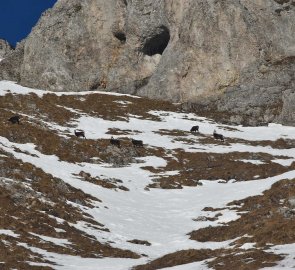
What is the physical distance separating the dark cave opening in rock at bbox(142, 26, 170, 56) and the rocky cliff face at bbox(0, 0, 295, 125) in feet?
0.56

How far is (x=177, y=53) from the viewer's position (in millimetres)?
88312

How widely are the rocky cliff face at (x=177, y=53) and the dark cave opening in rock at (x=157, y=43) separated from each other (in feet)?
0.56

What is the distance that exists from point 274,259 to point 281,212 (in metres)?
9.92

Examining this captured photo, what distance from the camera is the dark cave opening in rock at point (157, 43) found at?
94.4 meters

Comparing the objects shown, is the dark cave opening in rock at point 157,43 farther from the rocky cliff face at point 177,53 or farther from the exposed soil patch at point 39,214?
the exposed soil patch at point 39,214

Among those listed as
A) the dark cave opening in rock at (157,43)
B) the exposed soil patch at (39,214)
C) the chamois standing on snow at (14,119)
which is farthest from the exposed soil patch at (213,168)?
the dark cave opening in rock at (157,43)

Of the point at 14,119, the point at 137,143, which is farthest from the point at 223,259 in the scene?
the point at 14,119

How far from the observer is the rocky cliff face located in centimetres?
8056

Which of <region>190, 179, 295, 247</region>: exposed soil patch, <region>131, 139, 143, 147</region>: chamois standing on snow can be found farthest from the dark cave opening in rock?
<region>190, 179, 295, 247</region>: exposed soil patch

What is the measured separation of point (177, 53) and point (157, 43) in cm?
904

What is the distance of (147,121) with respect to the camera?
68.1 metres

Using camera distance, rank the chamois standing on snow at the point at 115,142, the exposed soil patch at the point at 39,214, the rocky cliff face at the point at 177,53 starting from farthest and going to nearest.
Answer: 1. the rocky cliff face at the point at 177,53
2. the chamois standing on snow at the point at 115,142
3. the exposed soil patch at the point at 39,214

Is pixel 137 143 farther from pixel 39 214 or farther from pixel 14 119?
pixel 39 214

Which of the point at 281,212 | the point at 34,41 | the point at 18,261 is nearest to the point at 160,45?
the point at 34,41
